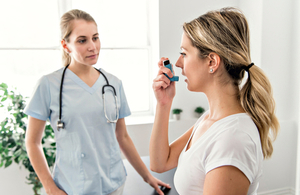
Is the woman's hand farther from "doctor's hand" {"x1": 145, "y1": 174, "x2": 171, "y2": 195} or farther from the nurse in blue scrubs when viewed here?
"doctor's hand" {"x1": 145, "y1": 174, "x2": 171, "y2": 195}

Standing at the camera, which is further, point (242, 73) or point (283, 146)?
point (283, 146)

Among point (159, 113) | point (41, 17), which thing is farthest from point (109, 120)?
point (41, 17)

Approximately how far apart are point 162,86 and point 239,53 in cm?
36

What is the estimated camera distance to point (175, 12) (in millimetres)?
2350

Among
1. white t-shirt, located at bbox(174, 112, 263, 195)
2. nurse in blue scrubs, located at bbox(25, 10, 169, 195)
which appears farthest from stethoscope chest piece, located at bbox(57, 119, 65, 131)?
white t-shirt, located at bbox(174, 112, 263, 195)

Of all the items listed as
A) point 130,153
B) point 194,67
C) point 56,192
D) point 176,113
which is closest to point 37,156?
point 56,192

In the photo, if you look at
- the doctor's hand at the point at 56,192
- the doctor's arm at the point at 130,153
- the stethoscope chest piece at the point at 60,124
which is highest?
the stethoscope chest piece at the point at 60,124

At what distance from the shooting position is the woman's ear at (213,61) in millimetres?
754

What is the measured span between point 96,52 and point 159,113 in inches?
19.3

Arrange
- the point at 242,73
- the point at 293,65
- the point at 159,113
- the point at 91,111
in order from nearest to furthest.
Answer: the point at 242,73 < the point at 159,113 < the point at 91,111 < the point at 293,65

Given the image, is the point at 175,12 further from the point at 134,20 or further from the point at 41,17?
the point at 41,17

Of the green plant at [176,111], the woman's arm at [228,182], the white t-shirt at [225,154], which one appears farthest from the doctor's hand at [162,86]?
the green plant at [176,111]

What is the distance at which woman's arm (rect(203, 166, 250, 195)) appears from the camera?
0.61m

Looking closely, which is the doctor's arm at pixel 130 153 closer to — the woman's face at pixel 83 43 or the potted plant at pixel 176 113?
the woman's face at pixel 83 43
